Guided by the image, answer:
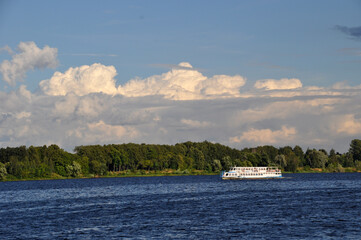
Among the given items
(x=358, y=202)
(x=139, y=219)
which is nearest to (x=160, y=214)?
(x=139, y=219)

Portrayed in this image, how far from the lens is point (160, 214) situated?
88.9 meters

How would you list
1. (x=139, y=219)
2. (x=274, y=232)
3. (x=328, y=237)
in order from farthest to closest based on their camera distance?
(x=139, y=219), (x=274, y=232), (x=328, y=237)

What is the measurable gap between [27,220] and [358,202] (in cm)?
6867

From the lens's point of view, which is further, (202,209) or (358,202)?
(358,202)

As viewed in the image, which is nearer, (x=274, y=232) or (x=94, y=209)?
(x=274, y=232)

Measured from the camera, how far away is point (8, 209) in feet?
344

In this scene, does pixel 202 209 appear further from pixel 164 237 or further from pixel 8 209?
pixel 8 209

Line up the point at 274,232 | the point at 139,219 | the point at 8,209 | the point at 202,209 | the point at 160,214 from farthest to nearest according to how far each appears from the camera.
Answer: the point at 8,209
the point at 202,209
the point at 160,214
the point at 139,219
the point at 274,232

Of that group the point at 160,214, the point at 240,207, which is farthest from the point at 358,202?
the point at 160,214

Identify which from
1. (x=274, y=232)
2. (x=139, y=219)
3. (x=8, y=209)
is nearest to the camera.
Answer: (x=274, y=232)

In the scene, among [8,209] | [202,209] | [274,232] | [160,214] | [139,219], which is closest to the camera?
[274,232]

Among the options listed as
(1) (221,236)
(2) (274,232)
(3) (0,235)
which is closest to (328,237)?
(2) (274,232)

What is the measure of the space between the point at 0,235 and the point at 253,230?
35.0 meters

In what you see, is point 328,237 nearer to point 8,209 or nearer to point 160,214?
point 160,214
